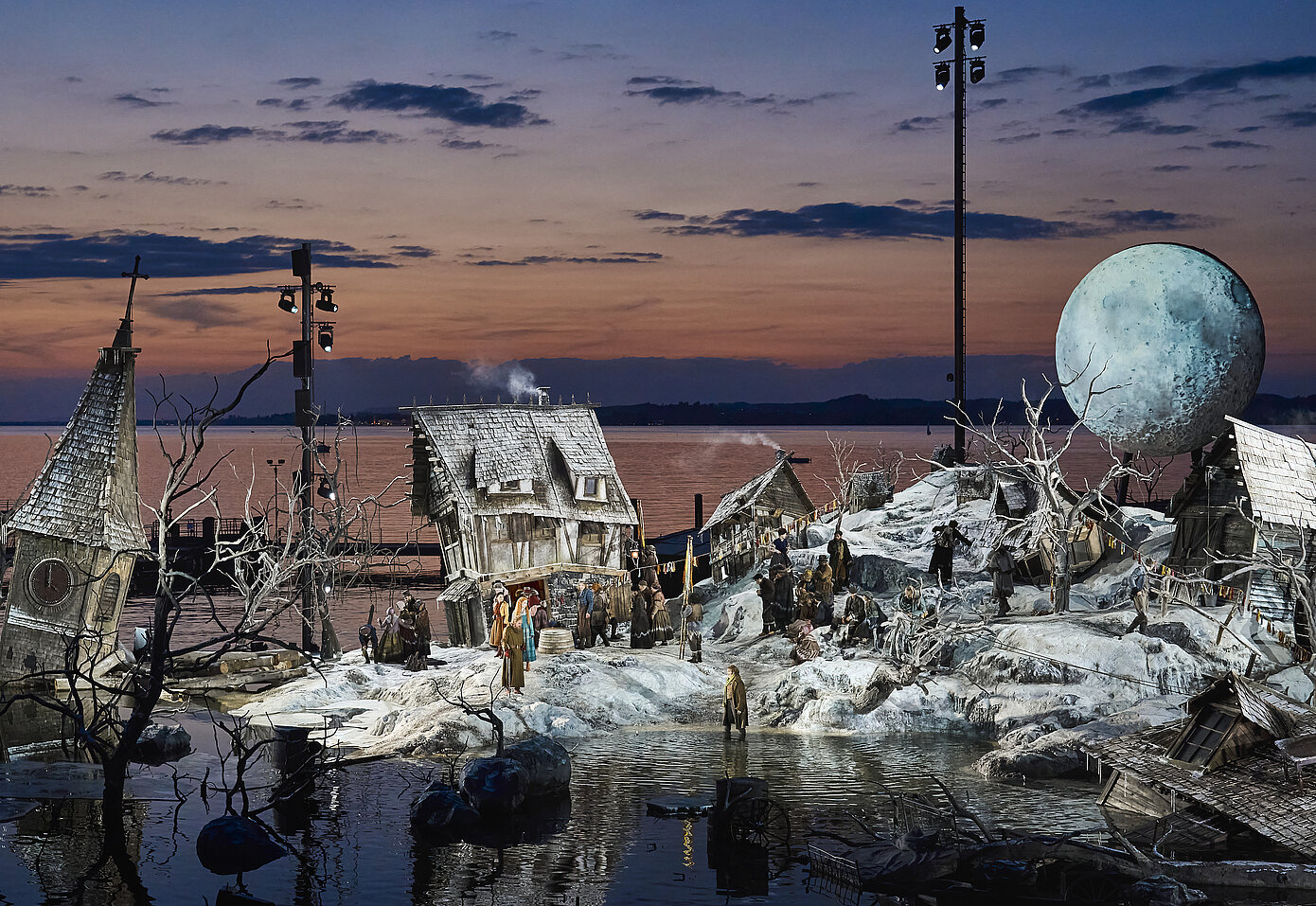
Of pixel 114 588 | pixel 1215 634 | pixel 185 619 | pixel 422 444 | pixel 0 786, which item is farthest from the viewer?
pixel 185 619

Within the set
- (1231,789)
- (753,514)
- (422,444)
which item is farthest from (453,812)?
(753,514)

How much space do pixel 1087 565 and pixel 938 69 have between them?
1645 cm

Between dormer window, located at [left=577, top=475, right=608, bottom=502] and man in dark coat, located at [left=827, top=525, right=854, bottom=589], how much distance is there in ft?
26.8

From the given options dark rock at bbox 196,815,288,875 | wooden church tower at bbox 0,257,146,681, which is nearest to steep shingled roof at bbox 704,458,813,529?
wooden church tower at bbox 0,257,146,681

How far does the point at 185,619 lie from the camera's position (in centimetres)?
5009

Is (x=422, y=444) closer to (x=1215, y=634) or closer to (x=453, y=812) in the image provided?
(x=453, y=812)

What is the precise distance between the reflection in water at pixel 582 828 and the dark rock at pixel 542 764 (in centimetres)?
38

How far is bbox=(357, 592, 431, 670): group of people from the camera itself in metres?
32.3

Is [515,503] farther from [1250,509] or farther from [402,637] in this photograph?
[1250,509]

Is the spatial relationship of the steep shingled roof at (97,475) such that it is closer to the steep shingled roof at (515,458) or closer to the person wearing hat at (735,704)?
the steep shingled roof at (515,458)

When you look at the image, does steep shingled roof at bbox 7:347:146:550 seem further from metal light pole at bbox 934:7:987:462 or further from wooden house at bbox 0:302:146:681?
metal light pole at bbox 934:7:987:462

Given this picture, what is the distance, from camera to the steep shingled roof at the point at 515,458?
1496 inches

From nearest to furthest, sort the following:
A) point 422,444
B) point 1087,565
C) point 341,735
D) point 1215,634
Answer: point 341,735, point 1215,634, point 1087,565, point 422,444

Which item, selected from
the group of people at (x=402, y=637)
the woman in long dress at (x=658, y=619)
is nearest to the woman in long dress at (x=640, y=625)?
the woman in long dress at (x=658, y=619)
